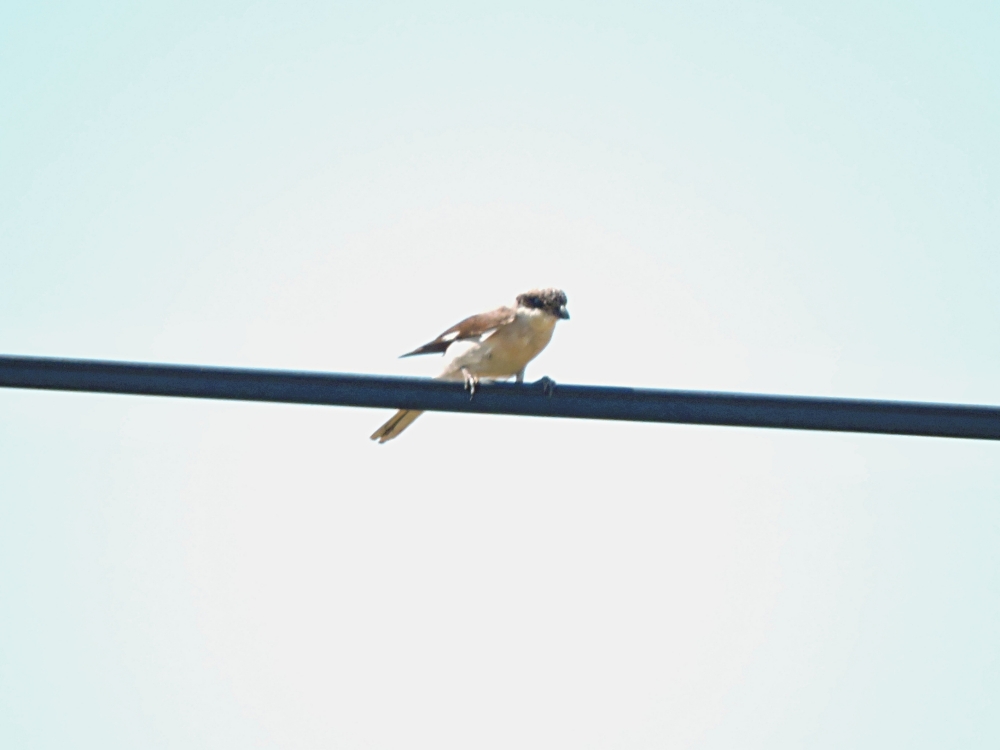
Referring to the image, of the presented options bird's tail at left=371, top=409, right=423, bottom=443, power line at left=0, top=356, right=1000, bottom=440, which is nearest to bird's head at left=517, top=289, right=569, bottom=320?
bird's tail at left=371, top=409, right=423, bottom=443

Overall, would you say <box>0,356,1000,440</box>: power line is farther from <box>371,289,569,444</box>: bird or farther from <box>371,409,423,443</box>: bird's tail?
<box>371,289,569,444</box>: bird

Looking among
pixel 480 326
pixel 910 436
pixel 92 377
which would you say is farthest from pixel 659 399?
pixel 480 326

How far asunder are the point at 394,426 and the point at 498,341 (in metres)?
0.97

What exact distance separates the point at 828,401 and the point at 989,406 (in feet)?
1.95

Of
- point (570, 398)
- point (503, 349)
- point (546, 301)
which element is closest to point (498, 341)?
point (503, 349)

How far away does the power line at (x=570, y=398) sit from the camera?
4.70 meters

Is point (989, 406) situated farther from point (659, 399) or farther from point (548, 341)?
point (548, 341)

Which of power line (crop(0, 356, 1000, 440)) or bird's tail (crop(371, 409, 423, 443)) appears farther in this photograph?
bird's tail (crop(371, 409, 423, 443))

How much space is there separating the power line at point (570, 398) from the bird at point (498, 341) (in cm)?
327

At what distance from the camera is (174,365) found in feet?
15.8

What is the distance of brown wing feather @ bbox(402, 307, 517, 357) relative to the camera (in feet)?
28.5

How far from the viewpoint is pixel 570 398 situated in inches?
198

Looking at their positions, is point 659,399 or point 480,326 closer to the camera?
point 659,399

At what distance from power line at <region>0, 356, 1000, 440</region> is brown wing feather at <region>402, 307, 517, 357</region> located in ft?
11.9
